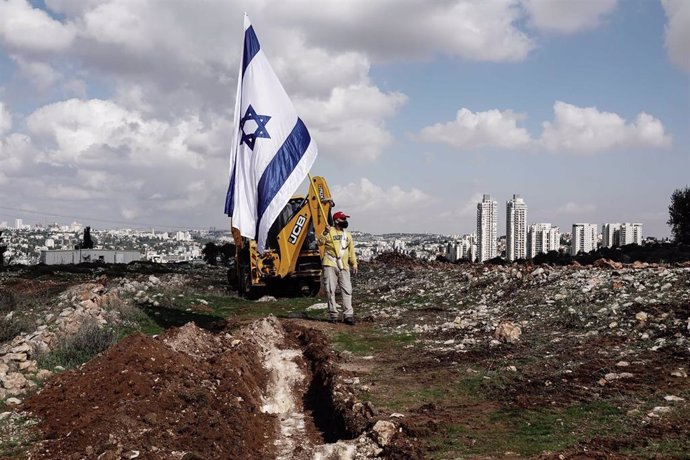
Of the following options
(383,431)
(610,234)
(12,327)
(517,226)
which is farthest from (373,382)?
(610,234)

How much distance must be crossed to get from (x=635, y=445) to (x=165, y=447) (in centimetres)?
368

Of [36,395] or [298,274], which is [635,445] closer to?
[36,395]

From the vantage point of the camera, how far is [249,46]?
10742 mm

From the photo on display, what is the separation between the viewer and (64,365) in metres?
8.24

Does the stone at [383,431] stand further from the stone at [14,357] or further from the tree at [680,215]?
the tree at [680,215]

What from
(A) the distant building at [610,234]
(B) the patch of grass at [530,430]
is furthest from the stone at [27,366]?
(A) the distant building at [610,234]

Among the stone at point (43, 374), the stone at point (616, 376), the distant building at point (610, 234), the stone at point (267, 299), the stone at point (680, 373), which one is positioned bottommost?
the stone at point (43, 374)

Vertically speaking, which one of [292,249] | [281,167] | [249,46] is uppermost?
[249,46]

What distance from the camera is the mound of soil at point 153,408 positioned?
5.00 meters

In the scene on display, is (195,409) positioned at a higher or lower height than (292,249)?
lower

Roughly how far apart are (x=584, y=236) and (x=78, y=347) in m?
74.4

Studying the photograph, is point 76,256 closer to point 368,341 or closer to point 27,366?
point 368,341

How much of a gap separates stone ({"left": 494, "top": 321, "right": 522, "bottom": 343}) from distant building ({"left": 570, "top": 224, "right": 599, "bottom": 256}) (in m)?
69.4

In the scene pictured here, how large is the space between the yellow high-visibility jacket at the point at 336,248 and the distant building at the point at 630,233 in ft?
225
